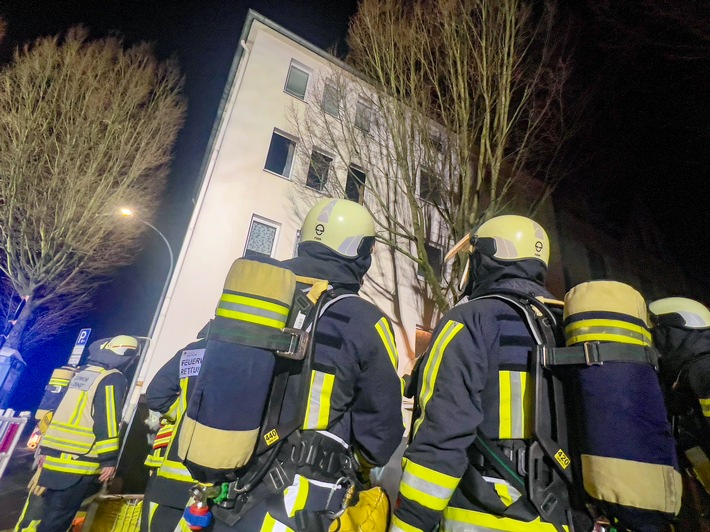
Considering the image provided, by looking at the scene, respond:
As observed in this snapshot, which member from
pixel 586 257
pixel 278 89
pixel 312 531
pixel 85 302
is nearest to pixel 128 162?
pixel 278 89

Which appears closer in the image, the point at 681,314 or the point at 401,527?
the point at 401,527

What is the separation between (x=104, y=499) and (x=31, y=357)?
976 inches

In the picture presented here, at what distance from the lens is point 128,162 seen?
12.5m

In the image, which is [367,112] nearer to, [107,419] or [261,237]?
[261,237]

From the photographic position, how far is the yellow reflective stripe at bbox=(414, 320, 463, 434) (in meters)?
1.80

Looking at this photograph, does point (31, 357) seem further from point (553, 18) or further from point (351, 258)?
point (553, 18)

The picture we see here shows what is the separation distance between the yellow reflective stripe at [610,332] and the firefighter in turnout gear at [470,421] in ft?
0.95

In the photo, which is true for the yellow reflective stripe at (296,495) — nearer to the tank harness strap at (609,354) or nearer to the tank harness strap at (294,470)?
the tank harness strap at (294,470)

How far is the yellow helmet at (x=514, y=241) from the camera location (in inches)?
86.6

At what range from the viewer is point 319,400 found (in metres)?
1.90

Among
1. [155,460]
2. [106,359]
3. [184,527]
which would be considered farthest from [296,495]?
[106,359]

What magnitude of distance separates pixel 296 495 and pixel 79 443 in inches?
140

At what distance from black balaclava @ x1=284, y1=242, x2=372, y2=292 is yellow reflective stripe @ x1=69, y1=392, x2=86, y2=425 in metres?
3.47

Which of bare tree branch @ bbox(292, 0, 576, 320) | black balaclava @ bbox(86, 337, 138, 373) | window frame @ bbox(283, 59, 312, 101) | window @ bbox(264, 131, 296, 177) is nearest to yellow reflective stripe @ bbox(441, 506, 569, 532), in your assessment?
black balaclava @ bbox(86, 337, 138, 373)
